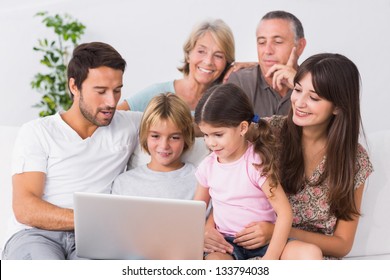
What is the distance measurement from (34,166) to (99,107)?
0.33m

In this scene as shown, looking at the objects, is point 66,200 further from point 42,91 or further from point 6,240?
point 42,91

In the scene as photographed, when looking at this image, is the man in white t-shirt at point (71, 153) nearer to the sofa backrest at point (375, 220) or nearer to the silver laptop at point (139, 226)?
the silver laptop at point (139, 226)

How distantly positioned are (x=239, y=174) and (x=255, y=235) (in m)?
0.21

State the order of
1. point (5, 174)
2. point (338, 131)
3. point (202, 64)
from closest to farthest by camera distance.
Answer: point (338, 131), point (5, 174), point (202, 64)

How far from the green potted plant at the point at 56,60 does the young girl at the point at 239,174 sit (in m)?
2.24

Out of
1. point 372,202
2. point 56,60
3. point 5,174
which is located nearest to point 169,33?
point 56,60

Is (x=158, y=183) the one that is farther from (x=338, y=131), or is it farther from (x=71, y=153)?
(x=338, y=131)

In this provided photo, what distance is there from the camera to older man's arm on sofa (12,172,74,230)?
2260 mm

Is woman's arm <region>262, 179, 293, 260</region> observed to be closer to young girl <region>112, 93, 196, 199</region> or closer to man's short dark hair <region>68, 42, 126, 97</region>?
young girl <region>112, 93, 196, 199</region>

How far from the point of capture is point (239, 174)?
2107mm

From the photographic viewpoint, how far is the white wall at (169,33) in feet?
12.0

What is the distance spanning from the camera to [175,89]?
310cm

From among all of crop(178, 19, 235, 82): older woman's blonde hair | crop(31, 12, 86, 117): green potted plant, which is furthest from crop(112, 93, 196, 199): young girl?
crop(31, 12, 86, 117): green potted plant

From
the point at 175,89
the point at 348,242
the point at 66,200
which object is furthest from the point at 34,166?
the point at 348,242
